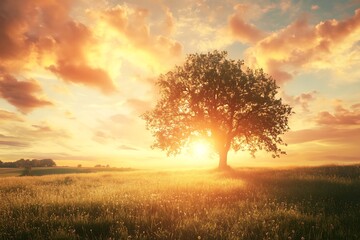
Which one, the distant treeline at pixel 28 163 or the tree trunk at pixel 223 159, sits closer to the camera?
the tree trunk at pixel 223 159

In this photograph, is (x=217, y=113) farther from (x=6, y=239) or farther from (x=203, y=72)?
(x=6, y=239)

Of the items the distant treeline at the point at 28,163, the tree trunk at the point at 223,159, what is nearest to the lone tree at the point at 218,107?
the tree trunk at the point at 223,159

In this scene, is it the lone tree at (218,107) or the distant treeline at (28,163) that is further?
the distant treeline at (28,163)

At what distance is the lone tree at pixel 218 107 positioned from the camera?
33.9 m

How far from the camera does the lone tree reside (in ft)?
111

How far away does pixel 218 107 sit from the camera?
117ft

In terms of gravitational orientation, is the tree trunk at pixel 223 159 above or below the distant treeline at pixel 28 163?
below

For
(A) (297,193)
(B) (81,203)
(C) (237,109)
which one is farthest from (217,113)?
(B) (81,203)

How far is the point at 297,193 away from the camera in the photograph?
49.2ft

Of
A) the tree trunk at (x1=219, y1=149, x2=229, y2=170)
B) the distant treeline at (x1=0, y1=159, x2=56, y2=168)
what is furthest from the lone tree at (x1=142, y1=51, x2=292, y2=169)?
the distant treeline at (x1=0, y1=159, x2=56, y2=168)

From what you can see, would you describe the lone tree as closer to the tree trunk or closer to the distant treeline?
the tree trunk

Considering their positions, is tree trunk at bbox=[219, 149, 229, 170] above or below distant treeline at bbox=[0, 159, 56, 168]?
below

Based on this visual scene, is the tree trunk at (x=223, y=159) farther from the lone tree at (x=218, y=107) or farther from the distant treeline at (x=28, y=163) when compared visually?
the distant treeline at (x=28, y=163)

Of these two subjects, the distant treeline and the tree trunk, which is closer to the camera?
the tree trunk
